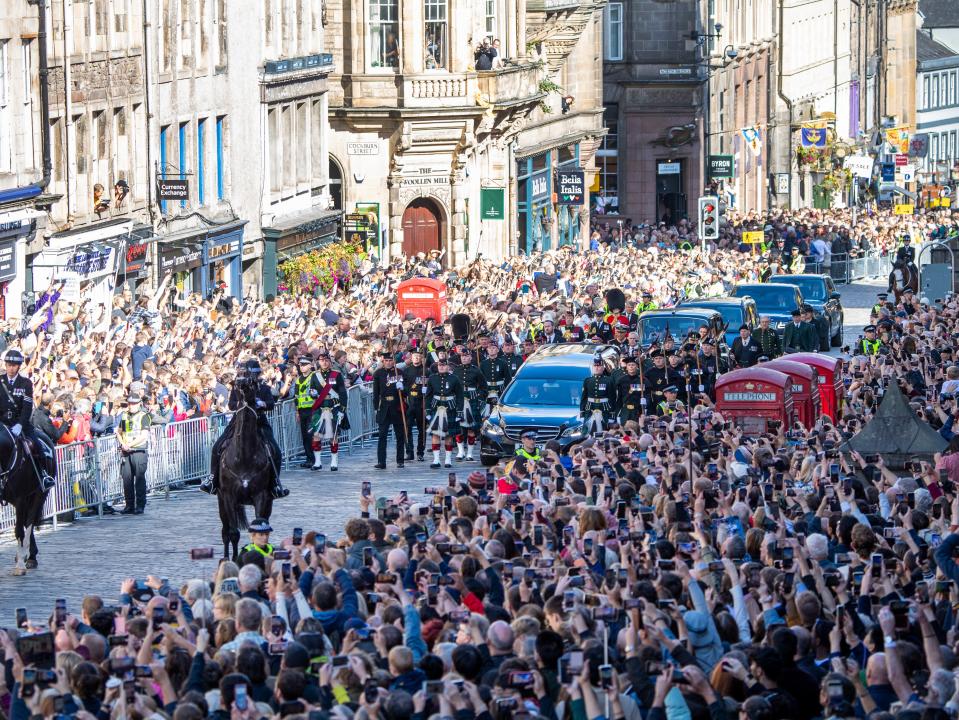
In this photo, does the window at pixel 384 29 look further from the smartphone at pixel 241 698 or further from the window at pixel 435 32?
the smartphone at pixel 241 698

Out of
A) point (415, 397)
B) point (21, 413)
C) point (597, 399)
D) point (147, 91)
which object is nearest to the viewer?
point (21, 413)

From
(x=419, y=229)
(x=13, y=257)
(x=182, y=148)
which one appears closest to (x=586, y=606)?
(x=13, y=257)

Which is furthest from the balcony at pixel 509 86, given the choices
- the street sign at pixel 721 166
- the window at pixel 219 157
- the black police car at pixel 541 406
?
the black police car at pixel 541 406

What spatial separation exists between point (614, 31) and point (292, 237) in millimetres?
30719

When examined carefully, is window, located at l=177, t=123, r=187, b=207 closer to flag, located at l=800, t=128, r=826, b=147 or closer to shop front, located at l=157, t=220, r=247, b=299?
shop front, located at l=157, t=220, r=247, b=299

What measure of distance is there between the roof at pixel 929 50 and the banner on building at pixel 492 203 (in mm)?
86671

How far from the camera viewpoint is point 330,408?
102ft

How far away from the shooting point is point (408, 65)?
58.2m

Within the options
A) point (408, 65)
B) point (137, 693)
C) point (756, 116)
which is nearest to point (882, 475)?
point (137, 693)

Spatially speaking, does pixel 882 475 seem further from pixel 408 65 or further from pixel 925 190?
pixel 925 190

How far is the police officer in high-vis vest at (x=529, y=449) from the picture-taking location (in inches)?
1007

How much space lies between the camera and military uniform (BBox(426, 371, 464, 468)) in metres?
31.2

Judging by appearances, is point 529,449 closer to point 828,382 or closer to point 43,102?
point 828,382

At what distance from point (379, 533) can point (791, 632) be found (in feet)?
18.0
